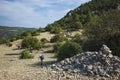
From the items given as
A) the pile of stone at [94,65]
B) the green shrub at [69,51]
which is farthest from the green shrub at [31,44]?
the pile of stone at [94,65]

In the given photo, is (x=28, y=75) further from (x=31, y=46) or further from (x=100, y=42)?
(x=31, y=46)

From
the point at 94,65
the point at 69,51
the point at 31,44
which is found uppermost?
the point at 69,51

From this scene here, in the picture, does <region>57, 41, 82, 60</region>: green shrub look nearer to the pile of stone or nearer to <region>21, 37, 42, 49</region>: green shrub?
the pile of stone

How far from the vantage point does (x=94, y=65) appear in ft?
65.3

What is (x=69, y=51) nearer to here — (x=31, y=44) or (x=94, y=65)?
(x=94, y=65)

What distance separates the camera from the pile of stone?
19188 millimetres

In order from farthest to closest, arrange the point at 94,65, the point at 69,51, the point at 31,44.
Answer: the point at 31,44, the point at 69,51, the point at 94,65

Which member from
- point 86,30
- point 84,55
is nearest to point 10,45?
point 86,30

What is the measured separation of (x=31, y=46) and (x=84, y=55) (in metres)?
25.4

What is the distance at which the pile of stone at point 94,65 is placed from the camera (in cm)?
1919

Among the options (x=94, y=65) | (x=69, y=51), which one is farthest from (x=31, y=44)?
(x=94, y=65)

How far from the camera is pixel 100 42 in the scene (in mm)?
27891

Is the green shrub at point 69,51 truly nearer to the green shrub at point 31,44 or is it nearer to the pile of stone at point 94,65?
the pile of stone at point 94,65

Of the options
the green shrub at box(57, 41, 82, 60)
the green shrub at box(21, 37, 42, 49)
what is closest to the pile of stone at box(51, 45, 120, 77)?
the green shrub at box(57, 41, 82, 60)
